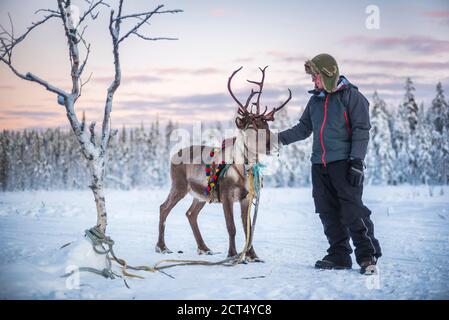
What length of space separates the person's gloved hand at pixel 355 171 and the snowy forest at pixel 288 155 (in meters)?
21.2

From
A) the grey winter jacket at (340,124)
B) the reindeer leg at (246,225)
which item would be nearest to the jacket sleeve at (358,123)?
the grey winter jacket at (340,124)

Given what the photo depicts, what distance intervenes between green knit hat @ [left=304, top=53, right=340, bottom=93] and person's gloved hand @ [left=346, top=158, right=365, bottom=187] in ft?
2.99

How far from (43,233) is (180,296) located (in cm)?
570

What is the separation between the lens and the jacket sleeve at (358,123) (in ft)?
15.6

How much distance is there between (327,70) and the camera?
4965 millimetres

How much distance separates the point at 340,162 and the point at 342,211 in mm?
573

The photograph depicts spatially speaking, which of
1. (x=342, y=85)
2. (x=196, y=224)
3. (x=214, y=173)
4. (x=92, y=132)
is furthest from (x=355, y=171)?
(x=92, y=132)

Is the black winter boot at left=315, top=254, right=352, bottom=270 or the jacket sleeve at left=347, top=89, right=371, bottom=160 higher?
the jacket sleeve at left=347, top=89, right=371, bottom=160

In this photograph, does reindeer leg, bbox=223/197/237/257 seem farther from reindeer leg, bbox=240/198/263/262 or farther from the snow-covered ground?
the snow-covered ground

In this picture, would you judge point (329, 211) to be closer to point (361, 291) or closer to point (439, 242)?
point (361, 291)

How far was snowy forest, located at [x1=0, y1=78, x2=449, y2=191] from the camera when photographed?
4256cm

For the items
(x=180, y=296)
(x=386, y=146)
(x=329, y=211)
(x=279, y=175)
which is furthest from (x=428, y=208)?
(x=279, y=175)

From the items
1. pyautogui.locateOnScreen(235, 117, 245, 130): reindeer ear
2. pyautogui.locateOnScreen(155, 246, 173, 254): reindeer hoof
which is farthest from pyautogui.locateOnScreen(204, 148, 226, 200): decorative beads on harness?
pyautogui.locateOnScreen(155, 246, 173, 254): reindeer hoof

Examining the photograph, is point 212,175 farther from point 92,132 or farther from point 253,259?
point 92,132
